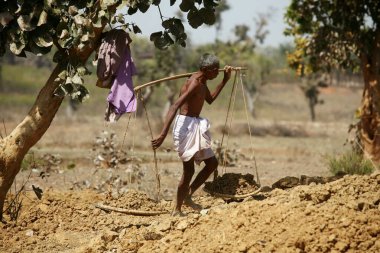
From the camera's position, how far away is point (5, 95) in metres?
41.8

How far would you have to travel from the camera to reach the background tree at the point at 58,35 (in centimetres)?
497

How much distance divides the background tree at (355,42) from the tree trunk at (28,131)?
21.1 feet

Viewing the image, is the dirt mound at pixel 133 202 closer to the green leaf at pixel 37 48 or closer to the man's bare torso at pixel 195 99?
the man's bare torso at pixel 195 99

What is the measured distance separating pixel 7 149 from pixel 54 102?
629mm

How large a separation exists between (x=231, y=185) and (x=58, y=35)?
238 cm

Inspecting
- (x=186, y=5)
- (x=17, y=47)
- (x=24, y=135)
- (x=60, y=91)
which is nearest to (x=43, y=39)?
(x=17, y=47)

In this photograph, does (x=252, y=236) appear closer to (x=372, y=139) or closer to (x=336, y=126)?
(x=372, y=139)

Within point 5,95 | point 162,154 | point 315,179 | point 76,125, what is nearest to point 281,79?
point 5,95

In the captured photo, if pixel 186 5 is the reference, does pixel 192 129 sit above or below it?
below

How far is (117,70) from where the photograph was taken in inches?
213

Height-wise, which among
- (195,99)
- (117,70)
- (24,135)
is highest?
(117,70)

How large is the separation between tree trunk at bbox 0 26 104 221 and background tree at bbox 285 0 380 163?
6418 millimetres

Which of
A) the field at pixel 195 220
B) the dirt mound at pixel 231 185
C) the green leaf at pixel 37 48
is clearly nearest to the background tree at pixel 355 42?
the field at pixel 195 220

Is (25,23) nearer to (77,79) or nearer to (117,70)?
(77,79)
